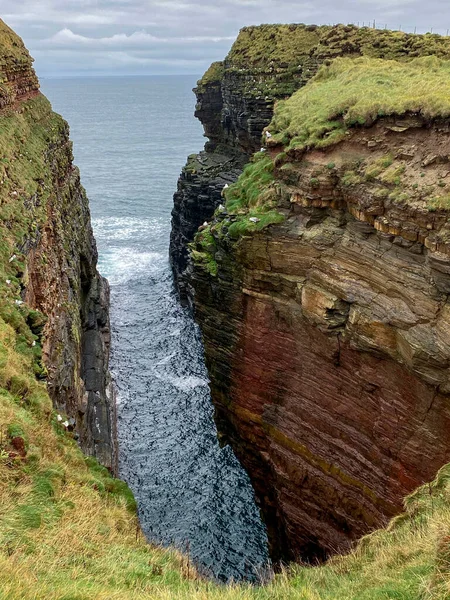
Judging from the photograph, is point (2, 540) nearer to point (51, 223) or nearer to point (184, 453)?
point (51, 223)

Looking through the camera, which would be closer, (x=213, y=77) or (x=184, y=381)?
(x=184, y=381)

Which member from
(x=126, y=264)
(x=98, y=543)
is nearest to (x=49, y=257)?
(x=98, y=543)

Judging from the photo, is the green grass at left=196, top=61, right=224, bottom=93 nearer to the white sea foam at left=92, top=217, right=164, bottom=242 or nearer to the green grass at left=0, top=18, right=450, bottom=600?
the white sea foam at left=92, top=217, right=164, bottom=242

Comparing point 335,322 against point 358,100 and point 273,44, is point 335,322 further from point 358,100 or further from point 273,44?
point 273,44

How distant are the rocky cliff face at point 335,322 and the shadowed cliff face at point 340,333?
Result: 0.17 ft

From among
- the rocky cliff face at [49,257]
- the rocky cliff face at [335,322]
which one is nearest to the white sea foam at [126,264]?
the rocky cliff face at [49,257]

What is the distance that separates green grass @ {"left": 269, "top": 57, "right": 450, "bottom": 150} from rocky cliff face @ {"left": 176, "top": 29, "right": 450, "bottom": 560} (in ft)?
0.79

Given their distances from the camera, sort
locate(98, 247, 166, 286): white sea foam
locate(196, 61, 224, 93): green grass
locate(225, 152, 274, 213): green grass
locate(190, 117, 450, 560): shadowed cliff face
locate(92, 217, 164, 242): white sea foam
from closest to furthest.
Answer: locate(190, 117, 450, 560): shadowed cliff face → locate(225, 152, 274, 213): green grass → locate(98, 247, 166, 286): white sea foam → locate(196, 61, 224, 93): green grass → locate(92, 217, 164, 242): white sea foam

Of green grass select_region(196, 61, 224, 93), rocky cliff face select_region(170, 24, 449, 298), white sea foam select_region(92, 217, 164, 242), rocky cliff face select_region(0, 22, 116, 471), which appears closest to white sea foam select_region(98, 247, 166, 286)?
rocky cliff face select_region(170, 24, 449, 298)

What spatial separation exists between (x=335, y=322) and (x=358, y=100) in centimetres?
910

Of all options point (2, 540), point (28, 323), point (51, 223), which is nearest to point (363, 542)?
point (2, 540)

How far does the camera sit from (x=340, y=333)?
21.5 metres

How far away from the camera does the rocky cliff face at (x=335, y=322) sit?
61.4 feet

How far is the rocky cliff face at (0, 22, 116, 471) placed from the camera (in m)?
21.1
